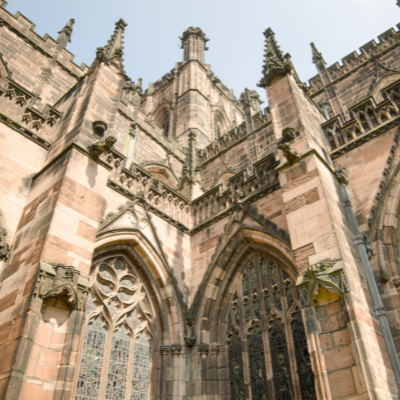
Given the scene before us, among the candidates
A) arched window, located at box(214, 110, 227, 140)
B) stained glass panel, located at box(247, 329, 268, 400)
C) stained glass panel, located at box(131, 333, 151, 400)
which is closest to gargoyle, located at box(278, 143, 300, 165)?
stained glass panel, located at box(247, 329, 268, 400)

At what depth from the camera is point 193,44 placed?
27.0m

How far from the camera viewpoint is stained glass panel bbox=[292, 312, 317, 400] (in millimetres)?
6047

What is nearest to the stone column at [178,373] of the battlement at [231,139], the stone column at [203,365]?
the stone column at [203,365]

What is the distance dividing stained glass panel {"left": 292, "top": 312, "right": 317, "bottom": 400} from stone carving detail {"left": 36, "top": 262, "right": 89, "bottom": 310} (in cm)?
374

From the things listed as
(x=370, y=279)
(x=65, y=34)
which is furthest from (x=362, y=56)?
(x=65, y=34)

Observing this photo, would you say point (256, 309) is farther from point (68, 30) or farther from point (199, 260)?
point (68, 30)

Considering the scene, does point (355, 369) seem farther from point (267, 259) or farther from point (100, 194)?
point (100, 194)

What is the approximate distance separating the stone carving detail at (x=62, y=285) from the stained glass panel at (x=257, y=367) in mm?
3573

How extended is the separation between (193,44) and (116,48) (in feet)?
63.4

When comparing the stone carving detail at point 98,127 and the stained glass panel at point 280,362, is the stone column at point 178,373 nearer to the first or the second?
the stained glass panel at point 280,362

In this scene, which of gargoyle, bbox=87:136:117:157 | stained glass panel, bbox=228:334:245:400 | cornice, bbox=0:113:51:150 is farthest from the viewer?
cornice, bbox=0:113:51:150

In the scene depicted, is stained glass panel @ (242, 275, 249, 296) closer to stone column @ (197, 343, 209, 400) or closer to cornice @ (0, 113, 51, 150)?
stone column @ (197, 343, 209, 400)

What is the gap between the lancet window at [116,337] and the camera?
6355 mm

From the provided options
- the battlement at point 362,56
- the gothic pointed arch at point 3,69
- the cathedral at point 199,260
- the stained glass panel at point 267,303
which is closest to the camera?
the cathedral at point 199,260
